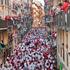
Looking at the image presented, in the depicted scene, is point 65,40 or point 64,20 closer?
point 64,20

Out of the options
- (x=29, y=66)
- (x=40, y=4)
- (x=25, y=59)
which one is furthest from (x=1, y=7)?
(x=40, y=4)

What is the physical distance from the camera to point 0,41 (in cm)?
2703

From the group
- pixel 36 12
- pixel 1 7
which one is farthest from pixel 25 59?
pixel 36 12

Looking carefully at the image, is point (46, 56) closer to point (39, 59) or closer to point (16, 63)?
point (39, 59)

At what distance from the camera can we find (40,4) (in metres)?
129

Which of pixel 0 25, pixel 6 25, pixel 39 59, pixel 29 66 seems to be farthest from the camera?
pixel 6 25

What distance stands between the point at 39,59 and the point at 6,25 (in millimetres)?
5517

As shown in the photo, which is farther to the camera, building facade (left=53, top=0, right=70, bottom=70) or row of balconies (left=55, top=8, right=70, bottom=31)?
building facade (left=53, top=0, right=70, bottom=70)

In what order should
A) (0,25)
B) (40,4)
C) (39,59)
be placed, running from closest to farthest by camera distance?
(39,59) → (0,25) → (40,4)

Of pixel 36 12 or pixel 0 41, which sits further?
pixel 36 12

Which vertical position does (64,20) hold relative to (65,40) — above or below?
above

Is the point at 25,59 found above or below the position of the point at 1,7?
below

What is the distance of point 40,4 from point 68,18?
114 meters

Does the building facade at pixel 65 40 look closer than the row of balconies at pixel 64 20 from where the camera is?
No
